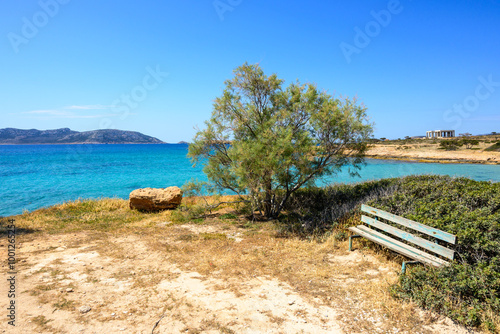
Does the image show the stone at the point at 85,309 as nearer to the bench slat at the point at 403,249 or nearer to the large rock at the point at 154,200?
the bench slat at the point at 403,249

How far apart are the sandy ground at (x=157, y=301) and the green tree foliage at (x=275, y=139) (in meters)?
3.74

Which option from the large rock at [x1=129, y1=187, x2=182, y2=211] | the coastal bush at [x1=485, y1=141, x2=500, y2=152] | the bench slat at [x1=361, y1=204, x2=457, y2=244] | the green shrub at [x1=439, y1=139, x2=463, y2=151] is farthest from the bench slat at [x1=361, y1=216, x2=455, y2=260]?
the green shrub at [x1=439, y1=139, x2=463, y2=151]

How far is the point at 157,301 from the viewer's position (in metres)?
5.08

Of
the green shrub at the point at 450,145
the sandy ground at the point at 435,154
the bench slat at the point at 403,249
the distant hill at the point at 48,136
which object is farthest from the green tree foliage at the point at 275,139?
the distant hill at the point at 48,136

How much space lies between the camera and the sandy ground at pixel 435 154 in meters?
38.7

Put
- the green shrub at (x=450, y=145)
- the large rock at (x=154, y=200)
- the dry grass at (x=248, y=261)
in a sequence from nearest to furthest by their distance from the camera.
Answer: the dry grass at (x=248, y=261) < the large rock at (x=154, y=200) < the green shrub at (x=450, y=145)

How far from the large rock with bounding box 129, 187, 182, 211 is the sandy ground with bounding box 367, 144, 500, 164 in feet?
94.3

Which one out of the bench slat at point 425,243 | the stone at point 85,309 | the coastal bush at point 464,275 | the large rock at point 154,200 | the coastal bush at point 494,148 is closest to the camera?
the coastal bush at point 464,275

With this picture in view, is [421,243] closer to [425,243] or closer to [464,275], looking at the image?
[425,243]

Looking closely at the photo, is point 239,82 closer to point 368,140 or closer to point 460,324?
point 368,140

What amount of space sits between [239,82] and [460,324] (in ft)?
31.6

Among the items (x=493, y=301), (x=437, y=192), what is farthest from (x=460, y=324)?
(x=437, y=192)

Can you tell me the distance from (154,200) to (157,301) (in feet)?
28.3

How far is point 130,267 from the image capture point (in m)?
6.71
